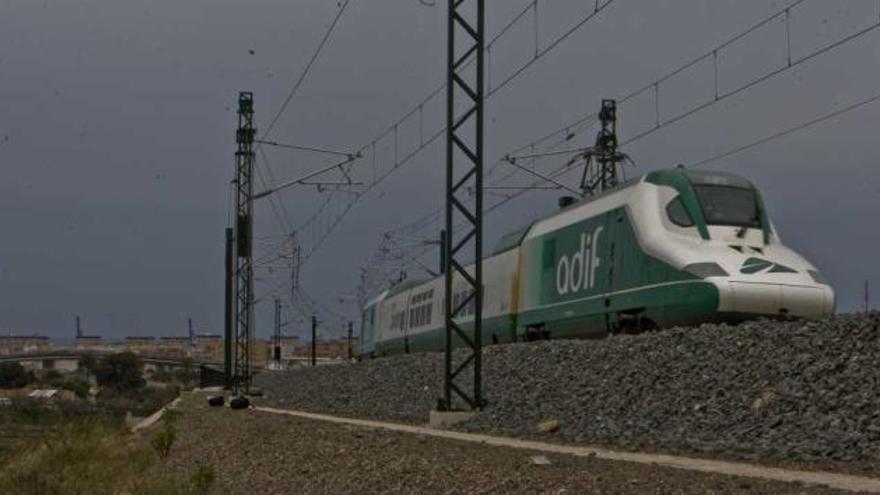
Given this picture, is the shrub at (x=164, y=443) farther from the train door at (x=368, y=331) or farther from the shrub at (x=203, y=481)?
the train door at (x=368, y=331)

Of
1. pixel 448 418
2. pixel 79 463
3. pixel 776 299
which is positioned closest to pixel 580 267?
pixel 448 418

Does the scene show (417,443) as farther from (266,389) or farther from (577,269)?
(266,389)

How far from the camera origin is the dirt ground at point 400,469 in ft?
31.3

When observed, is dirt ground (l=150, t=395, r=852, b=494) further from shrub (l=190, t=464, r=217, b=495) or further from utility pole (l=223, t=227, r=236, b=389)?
utility pole (l=223, t=227, r=236, b=389)

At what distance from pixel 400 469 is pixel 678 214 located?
35.1 feet

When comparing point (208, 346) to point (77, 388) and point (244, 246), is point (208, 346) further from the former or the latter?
point (244, 246)

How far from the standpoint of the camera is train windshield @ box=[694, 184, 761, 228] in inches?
831

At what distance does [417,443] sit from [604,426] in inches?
110

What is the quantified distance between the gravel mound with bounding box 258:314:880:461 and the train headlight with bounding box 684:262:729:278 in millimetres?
996

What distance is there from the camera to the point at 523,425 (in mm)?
18656

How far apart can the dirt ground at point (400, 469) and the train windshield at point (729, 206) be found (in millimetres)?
7352

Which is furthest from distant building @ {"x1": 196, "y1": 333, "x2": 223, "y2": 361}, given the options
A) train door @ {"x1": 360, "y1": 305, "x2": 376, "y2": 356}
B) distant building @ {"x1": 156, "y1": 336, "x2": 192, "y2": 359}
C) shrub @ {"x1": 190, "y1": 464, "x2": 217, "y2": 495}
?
shrub @ {"x1": 190, "y1": 464, "x2": 217, "y2": 495}

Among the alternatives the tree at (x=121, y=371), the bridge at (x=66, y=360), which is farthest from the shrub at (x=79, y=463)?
the bridge at (x=66, y=360)

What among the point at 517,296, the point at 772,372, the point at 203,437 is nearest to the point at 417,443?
the point at 772,372
